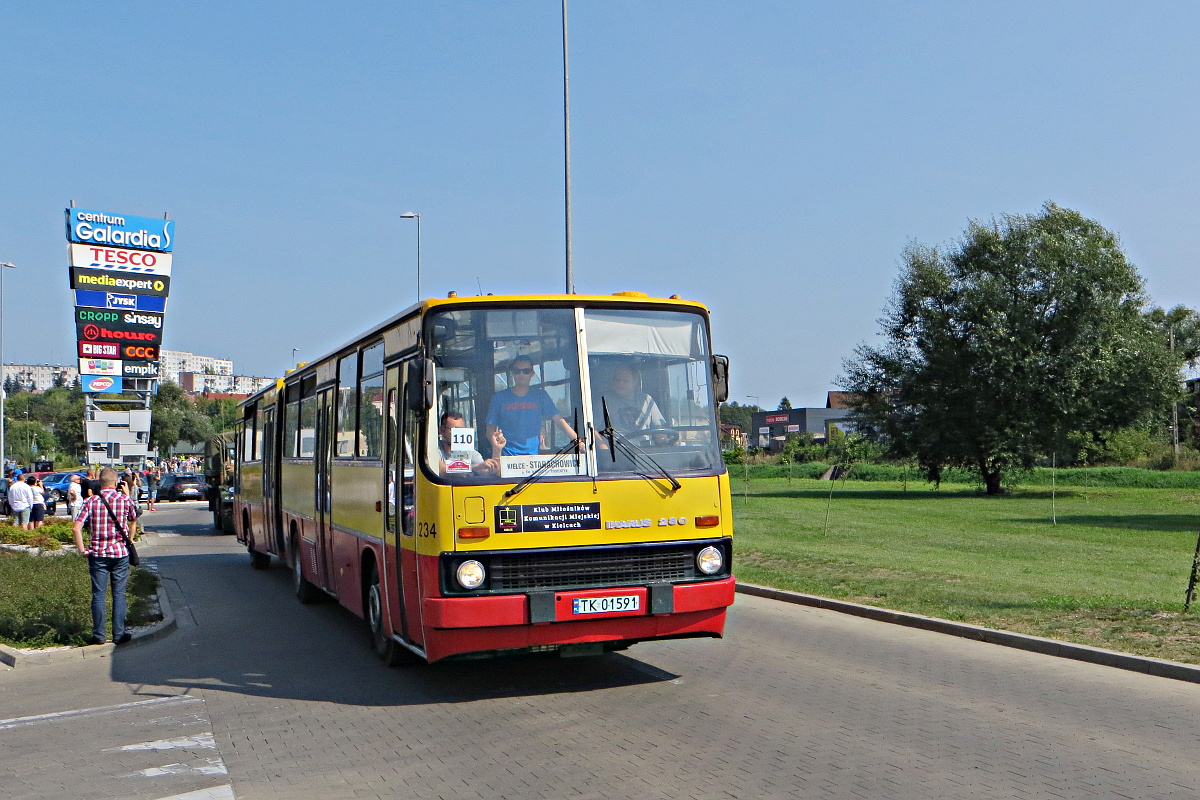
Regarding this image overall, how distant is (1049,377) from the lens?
48.9m

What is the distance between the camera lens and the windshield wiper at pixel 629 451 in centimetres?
856

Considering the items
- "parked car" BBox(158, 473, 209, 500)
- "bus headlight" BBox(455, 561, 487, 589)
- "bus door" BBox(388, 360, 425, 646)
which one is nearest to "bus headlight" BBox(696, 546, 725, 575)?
"bus headlight" BBox(455, 561, 487, 589)

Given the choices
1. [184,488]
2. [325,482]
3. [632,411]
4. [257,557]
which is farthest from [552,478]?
[184,488]

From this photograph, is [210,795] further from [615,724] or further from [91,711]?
[91,711]

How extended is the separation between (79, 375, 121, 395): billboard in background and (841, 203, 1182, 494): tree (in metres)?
32.1

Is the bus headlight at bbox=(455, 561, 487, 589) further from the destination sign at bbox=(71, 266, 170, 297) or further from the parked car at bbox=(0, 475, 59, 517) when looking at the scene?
the parked car at bbox=(0, 475, 59, 517)

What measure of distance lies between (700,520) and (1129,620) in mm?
5286

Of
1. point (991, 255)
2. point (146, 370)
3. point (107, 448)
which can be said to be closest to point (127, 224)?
point (146, 370)

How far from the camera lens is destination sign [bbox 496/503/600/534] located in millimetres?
8164

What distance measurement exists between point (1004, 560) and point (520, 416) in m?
15.7

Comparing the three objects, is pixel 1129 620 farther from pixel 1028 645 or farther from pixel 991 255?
pixel 991 255

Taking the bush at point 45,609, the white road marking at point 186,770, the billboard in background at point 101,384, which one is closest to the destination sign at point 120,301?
the billboard in background at point 101,384

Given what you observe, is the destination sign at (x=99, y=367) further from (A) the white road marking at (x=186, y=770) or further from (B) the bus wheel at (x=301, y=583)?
(A) the white road marking at (x=186, y=770)

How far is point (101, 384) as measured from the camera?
136 ft
